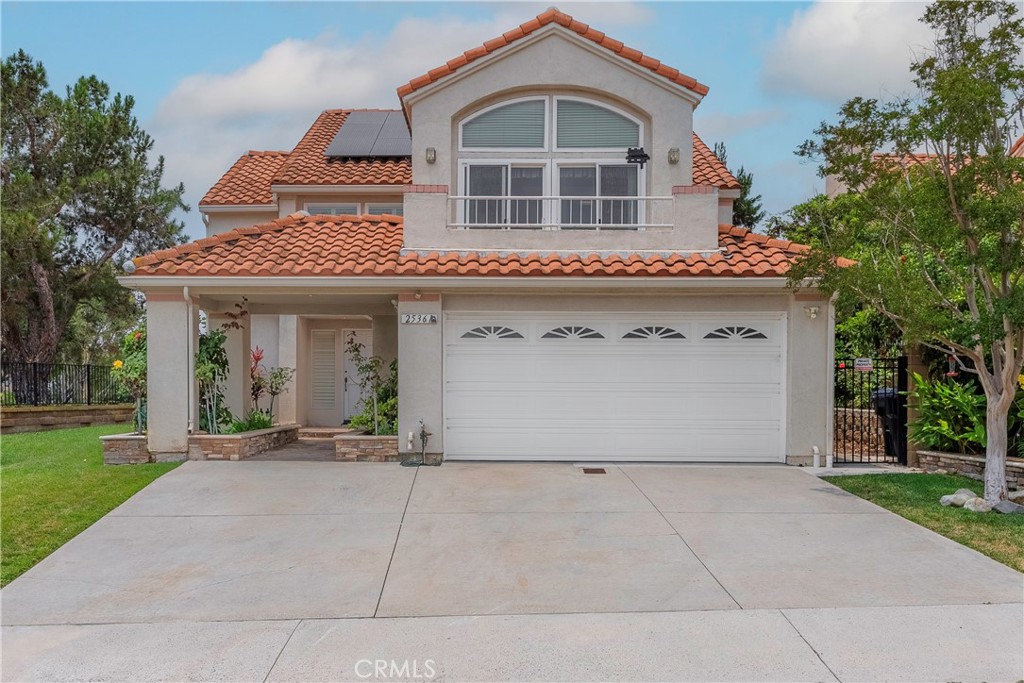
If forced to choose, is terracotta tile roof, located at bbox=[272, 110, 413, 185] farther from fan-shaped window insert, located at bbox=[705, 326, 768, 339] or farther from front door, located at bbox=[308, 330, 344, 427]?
fan-shaped window insert, located at bbox=[705, 326, 768, 339]

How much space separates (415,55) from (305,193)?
479 centimetres

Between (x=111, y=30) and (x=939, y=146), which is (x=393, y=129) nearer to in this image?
(x=111, y=30)

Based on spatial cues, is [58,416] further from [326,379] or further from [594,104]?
[594,104]

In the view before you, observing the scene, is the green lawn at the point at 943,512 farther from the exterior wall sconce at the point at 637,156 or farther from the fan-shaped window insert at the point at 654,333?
the exterior wall sconce at the point at 637,156

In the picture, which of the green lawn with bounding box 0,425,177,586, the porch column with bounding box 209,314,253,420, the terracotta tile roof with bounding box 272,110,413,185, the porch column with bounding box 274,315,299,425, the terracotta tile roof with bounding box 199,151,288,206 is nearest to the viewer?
the green lawn with bounding box 0,425,177,586

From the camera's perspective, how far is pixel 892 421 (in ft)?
40.3

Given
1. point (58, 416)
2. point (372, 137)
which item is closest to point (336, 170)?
point (372, 137)

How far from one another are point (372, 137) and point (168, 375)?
10.6 meters

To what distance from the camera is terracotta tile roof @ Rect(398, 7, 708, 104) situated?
40.8 feet

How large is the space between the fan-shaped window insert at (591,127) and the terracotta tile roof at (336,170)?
223 inches

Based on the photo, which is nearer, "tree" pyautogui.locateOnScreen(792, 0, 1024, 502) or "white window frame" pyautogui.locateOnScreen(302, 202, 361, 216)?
"tree" pyautogui.locateOnScreen(792, 0, 1024, 502)

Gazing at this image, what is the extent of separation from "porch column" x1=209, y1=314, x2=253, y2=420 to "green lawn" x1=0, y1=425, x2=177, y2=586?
2.62 meters

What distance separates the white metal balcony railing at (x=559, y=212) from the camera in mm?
12648

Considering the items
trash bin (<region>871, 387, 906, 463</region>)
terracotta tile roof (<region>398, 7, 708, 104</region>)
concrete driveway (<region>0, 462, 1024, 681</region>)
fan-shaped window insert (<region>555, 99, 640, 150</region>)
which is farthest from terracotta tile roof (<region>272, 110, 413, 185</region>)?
trash bin (<region>871, 387, 906, 463</region>)
